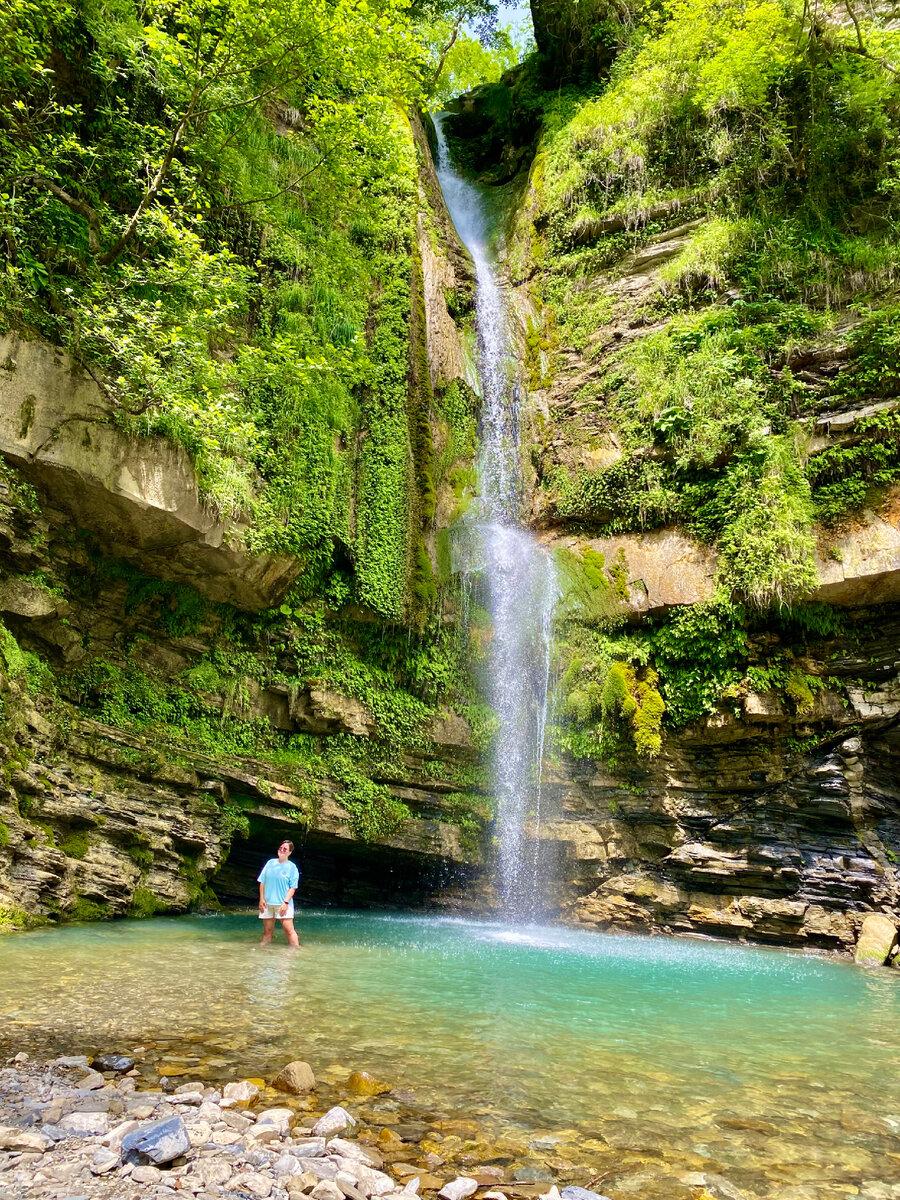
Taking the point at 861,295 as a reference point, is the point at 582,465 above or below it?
below

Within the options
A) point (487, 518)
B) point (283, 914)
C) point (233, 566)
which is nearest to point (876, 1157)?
point (283, 914)

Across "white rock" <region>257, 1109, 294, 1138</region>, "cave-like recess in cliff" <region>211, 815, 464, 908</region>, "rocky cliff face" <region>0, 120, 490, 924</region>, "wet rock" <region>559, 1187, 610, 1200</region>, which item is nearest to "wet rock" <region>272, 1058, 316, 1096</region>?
"white rock" <region>257, 1109, 294, 1138</region>

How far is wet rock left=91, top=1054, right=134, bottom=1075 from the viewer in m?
3.51

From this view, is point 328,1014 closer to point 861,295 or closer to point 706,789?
point 706,789

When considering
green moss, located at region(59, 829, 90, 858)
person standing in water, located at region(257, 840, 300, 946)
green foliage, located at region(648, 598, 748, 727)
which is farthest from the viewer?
green foliage, located at region(648, 598, 748, 727)

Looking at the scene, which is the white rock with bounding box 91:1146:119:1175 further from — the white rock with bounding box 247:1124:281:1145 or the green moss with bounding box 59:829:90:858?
the green moss with bounding box 59:829:90:858

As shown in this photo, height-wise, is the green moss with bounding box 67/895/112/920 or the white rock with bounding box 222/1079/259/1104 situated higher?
the white rock with bounding box 222/1079/259/1104

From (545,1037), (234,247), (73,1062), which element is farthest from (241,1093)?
Result: (234,247)

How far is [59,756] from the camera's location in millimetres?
8617

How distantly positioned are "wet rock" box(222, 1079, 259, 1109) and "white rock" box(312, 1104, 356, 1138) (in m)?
0.37

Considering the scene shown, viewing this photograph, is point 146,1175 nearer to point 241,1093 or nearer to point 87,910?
point 241,1093

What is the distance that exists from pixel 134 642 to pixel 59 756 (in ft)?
6.84

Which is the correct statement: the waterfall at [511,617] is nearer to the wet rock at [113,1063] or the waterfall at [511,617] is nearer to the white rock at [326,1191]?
the wet rock at [113,1063]

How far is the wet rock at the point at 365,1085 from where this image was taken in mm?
3527
